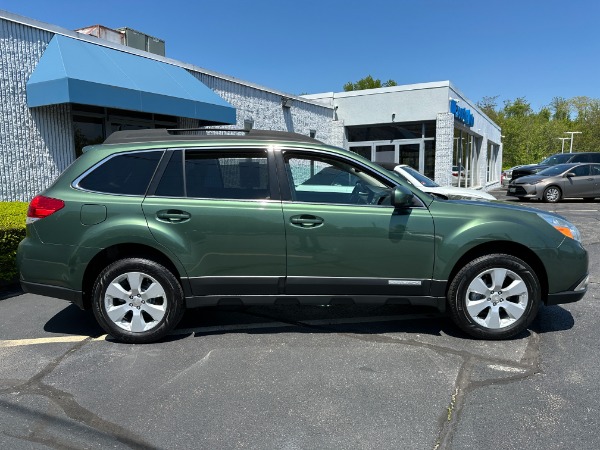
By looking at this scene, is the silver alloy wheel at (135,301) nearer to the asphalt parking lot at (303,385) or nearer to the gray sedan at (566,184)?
the asphalt parking lot at (303,385)

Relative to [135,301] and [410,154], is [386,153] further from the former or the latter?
[135,301]

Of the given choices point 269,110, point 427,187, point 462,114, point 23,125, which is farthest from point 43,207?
point 462,114

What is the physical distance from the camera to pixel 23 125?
8484 millimetres

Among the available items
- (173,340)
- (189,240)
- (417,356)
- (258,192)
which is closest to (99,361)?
(173,340)

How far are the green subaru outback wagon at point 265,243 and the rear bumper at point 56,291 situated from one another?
0.01m

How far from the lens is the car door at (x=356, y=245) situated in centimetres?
360

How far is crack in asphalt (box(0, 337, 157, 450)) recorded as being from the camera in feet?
8.00

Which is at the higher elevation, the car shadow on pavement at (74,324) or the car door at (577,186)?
the car door at (577,186)

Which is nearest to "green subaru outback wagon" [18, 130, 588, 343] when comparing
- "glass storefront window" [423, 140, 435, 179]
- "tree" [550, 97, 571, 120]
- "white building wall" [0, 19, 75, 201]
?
"white building wall" [0, 19, 75, 201]

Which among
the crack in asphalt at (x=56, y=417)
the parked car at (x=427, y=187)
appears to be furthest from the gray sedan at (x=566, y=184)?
the crack in asphalt at (x=56, y=417)

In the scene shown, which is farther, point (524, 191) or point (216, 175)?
point (524, 191)

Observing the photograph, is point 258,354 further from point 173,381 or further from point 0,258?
point 0,258

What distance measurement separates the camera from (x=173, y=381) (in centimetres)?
312

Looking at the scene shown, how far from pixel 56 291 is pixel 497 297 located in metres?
3.79
